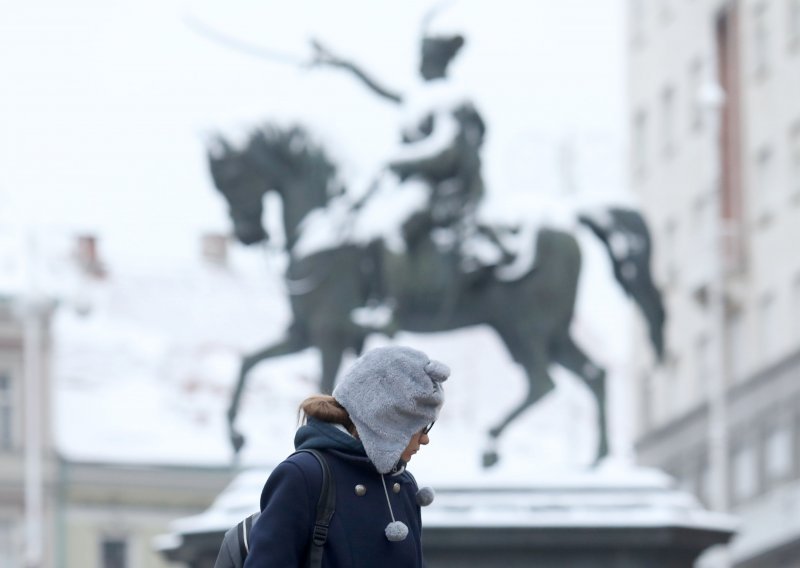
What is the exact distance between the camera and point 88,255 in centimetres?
6788

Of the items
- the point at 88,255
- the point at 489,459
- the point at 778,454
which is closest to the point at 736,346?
the point at 778,454

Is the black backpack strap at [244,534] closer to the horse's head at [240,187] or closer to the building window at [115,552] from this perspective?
the horse's head at [240,187]

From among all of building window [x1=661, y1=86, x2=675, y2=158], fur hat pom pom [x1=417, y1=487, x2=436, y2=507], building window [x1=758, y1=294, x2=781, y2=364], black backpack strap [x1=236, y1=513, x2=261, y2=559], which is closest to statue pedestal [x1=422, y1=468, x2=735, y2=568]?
fur hat pom pom [x1=417, y1=487, x2=436, y2=507]

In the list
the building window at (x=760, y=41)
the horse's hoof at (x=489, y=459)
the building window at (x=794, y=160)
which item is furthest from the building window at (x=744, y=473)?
the horse's hoof at (x=489, y=459)

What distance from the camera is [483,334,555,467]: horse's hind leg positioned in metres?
21.2

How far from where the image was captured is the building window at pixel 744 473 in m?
48.0

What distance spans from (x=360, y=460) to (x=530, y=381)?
50.5 ft

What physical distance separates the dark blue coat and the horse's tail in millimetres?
15303

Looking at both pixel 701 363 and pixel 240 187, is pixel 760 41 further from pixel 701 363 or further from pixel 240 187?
pixel 240 187

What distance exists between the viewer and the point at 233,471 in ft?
191

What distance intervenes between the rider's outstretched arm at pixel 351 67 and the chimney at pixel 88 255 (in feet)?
149

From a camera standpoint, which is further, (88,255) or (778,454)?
(88,255)

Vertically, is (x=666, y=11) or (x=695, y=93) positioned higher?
(x=666, y=11)

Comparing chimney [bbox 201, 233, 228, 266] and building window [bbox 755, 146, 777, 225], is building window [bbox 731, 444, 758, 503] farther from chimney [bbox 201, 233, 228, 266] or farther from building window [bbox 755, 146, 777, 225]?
chimney [bbox 201, 233, 228, 266]
